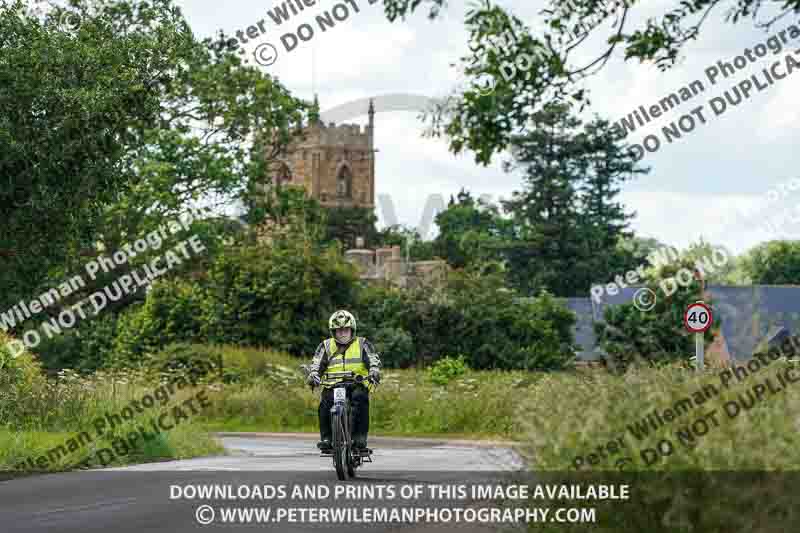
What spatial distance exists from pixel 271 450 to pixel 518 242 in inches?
2527

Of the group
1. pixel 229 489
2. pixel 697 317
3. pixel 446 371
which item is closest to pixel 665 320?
pixel 446 371

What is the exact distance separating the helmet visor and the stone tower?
13846 cm

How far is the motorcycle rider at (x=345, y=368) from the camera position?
1535 cm

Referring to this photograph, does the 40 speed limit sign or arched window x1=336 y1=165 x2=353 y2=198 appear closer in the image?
the 40 speed limit sign

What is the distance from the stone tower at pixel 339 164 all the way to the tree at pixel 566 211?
67.4 meters

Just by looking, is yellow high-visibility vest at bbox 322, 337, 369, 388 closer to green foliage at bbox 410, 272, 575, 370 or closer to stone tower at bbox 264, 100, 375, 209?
green foliage at bbox 410, 272, 575, 370

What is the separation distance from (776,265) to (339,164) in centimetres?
5785

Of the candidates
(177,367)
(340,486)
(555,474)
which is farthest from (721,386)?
(177,367)

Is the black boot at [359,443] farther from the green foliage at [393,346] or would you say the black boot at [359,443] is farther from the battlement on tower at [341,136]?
the battlement on tower at [341,136]

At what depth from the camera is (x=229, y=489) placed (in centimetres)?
1425

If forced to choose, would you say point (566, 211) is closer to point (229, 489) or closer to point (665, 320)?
point (665, 320)

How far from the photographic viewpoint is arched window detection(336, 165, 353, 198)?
158625 mm

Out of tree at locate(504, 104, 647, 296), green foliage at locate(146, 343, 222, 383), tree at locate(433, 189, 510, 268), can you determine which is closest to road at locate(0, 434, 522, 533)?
green foliage at locate(146, 343, 222, 383)

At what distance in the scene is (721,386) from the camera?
906 cm
